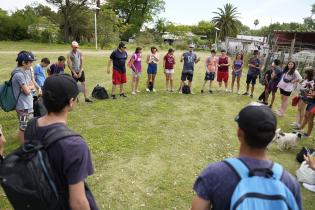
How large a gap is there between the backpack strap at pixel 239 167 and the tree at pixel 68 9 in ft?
136

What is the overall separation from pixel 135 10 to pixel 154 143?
188 ft

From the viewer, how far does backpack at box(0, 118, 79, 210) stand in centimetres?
183

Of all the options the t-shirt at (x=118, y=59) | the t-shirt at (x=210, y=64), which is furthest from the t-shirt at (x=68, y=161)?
the t-shirt at (x=210, y=64)

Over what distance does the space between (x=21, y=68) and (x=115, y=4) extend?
2261 inches

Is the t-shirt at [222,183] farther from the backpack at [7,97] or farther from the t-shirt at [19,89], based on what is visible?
the backpack at [7,97]

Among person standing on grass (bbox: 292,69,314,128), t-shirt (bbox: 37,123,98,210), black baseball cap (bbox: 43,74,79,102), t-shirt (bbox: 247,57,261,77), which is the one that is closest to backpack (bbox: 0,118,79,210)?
t-shirt (bbox: 37,123,98,210)

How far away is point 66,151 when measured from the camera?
1.94 m

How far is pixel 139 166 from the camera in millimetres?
5582

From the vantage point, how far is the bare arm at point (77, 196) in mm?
2010

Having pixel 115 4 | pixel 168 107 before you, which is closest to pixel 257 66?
pixel 168 107

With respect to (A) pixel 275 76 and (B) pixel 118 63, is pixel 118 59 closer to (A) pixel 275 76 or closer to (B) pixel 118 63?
(B) pixel 118 63

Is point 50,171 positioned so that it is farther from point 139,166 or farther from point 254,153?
point 139,166

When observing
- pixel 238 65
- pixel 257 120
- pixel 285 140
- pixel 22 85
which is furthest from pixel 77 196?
pixel 238 65

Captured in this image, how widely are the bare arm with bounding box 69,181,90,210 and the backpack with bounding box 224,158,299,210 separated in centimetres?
101
